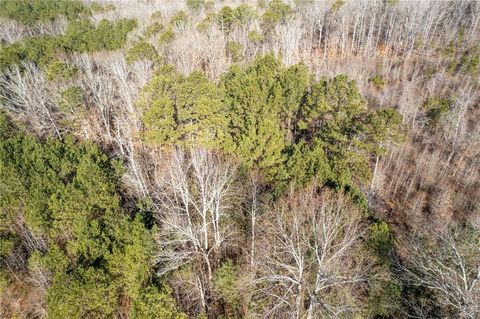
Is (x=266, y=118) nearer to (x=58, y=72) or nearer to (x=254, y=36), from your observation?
(x=58, y=72)

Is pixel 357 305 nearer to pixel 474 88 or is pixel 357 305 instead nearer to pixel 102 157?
pixel 102 157

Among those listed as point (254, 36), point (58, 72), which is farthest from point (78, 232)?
point (254, 36)

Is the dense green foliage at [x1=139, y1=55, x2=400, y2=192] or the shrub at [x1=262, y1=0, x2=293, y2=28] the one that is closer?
the dense green foliage at [x1=139, y1=55, x2=400, y2=192]

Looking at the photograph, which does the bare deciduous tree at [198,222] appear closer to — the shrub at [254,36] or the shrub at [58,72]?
the shrub at [58,72]

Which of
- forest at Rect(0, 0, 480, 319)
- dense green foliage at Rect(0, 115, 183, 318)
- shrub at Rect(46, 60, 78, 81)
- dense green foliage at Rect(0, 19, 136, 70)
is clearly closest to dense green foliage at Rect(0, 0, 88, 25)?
forest at Rect(0, 0, 480, 319)

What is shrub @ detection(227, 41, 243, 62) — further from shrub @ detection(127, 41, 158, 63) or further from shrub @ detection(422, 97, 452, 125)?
shrub @ detection(422, 97, 452, 125)

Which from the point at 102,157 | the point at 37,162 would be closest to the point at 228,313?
the point at 102,157

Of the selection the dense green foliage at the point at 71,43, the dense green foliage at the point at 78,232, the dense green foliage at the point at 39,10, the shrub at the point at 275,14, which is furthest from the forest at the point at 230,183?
the dense green foliage at the point at 39,10
